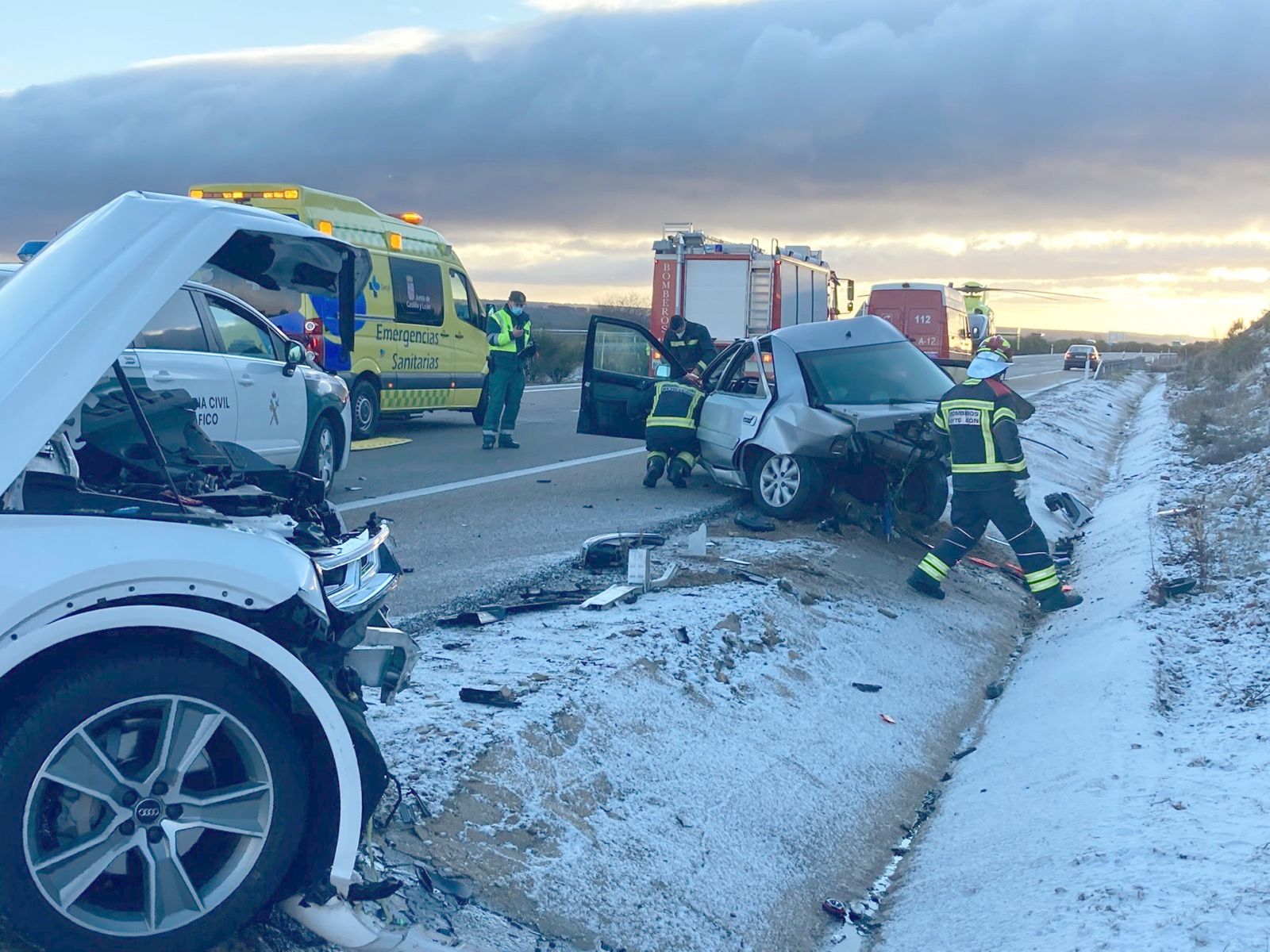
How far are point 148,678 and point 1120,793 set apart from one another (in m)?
3.90

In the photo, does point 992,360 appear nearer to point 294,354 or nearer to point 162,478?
point 294,354

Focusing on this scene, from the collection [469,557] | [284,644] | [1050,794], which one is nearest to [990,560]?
[469,557]

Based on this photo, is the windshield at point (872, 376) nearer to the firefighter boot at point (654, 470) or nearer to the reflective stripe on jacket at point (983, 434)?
the reflective stripe on jacket at point (983, 434)

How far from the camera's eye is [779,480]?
10078 mm

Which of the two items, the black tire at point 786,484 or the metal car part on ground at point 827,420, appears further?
the black tire at point 786,484

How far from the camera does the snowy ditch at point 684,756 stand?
4148mm

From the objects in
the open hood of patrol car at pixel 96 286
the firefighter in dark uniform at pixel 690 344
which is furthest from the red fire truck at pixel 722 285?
the open hood of patrol car at pixel 96 286

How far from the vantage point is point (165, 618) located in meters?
2.85

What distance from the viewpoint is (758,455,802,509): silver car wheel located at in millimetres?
9953

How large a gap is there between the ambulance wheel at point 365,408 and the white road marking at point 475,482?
103 inches

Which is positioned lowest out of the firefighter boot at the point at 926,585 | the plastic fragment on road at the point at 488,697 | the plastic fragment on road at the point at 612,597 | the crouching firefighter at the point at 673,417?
the firefighter boot at the point at 926,585

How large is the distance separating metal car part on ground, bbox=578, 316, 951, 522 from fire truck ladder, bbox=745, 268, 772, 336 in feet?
39.7

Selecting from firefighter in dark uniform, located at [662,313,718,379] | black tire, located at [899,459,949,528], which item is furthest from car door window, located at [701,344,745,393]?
firefighter in dark uniform, located at [662,313,718,379]

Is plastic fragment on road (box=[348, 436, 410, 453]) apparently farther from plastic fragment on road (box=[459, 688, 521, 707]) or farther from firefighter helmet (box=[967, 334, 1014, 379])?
plastic fragment on road (box=[459, 688, 521, 707])
